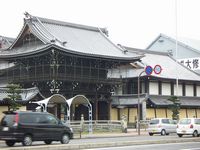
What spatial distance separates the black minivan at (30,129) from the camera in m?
25.9

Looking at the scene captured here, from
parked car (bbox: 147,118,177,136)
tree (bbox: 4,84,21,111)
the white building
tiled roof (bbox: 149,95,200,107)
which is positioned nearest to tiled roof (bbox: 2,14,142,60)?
tiled roof (bbox: 149,95,200,107)

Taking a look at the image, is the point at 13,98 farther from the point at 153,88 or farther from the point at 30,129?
the point at 153,88

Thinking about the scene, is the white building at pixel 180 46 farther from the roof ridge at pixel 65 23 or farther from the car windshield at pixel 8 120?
the car windshield at pixel 8 120

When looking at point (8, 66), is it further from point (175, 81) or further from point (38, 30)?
point (175, 81)

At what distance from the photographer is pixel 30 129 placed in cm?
2638

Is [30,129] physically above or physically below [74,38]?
below

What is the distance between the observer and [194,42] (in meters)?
92.3

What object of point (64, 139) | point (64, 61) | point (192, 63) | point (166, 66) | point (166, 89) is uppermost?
point (192, 63)

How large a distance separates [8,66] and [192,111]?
26.3 metres

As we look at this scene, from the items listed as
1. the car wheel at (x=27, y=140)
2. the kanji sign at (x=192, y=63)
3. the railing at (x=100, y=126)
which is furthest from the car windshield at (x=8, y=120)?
the kanji sign at (x=192, y=63)

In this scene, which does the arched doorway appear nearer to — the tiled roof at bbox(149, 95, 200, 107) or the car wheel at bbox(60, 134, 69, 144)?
the tiled roof at bbox(149, 95, 200, 107)

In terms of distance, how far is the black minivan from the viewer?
85.1 feet

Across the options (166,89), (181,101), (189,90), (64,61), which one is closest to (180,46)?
(189,90)

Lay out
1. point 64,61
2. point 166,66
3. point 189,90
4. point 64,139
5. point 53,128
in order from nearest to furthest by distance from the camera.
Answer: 1. point 53,128
2. point 64,139
3. point 64,61
4. point 189,90
5. point 166,66
